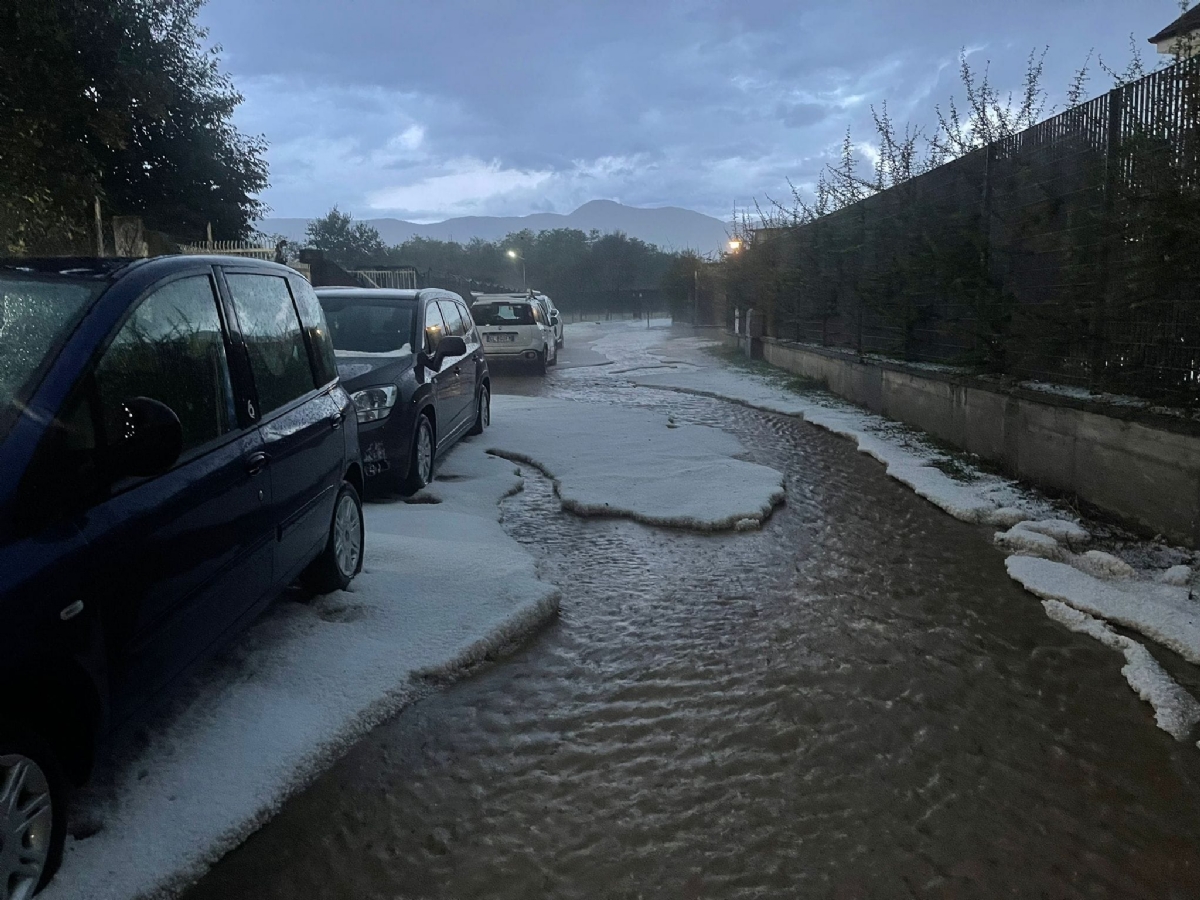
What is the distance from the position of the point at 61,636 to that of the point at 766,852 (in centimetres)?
212

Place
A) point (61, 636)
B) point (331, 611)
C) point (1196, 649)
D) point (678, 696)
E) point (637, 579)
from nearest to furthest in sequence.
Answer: point (61, 636), point (678, 696), point (1196, 649), point (331, 611), point (637, 579)

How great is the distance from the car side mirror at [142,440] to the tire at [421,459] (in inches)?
188

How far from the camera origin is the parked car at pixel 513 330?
20.4 meters

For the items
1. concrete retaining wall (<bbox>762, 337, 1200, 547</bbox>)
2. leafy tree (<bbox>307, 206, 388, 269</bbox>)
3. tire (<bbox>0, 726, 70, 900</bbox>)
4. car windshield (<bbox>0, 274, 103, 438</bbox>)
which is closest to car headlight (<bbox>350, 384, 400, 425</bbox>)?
car windshield (<bbox>0, 274, 103, 438</bbox>)

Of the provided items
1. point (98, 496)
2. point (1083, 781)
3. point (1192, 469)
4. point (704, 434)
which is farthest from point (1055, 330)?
point (98, 496)

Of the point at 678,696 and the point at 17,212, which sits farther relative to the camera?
the point at 17,212

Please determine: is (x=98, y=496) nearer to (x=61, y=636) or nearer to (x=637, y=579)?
(x=61, y=636)

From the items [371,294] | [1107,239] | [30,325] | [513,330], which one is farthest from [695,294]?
[30,325]

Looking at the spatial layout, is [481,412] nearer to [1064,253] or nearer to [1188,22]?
[1064,253]

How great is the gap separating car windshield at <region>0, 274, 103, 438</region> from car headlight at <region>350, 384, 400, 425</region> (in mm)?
4135

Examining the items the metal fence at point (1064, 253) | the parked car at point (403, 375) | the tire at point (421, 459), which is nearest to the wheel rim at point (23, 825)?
the parked car at point (403, 375)

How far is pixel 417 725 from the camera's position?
3.93 metres

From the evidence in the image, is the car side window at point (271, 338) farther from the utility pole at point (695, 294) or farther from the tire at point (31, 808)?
the utility pole at point (695, 294)

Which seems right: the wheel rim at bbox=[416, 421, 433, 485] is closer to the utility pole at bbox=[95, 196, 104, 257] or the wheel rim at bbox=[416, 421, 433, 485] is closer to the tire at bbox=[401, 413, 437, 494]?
the tire at bbox=[401, 413, 437, 494]
